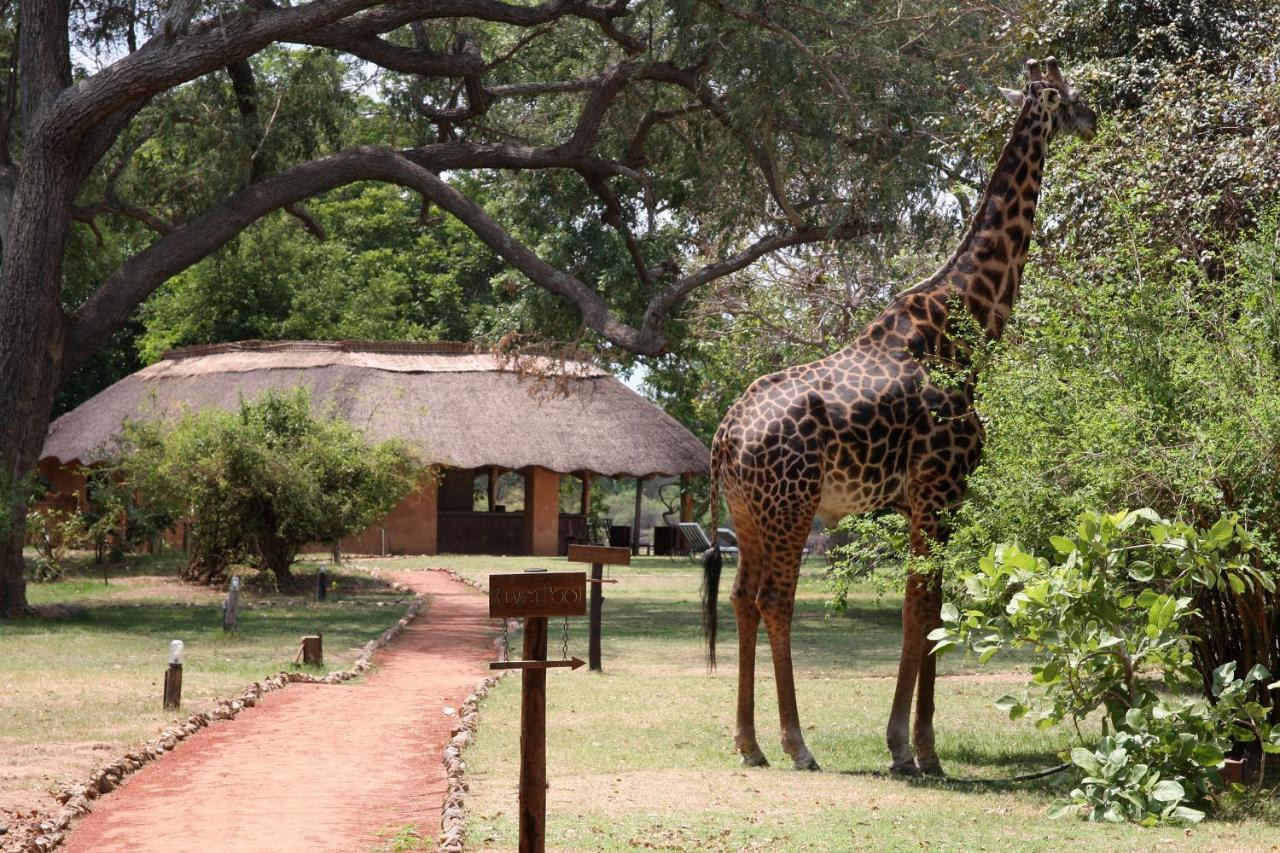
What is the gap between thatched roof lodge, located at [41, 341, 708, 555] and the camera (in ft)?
115

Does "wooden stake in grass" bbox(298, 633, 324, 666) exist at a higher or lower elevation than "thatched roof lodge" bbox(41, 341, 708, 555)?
lower

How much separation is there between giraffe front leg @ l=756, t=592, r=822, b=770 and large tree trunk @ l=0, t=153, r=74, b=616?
12.1 meters

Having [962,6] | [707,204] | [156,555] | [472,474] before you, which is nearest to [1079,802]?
[962,6]

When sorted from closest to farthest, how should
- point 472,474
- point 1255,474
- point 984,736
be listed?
point 1255,474 < point 984,736 < point 472,474

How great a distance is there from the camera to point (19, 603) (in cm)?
1855

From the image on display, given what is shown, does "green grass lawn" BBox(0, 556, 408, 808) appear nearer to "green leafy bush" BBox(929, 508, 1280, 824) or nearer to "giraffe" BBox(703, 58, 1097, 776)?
"giraffe" BBox(703, 58, 1097, 776)

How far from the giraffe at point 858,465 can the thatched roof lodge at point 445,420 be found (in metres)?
24.9

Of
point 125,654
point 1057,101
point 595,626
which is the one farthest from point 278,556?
point 1057,101

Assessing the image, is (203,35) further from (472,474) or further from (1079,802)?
(472,474)

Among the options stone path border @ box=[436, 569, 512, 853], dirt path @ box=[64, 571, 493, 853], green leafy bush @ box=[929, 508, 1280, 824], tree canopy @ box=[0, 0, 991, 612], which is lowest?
dirt path @ box=[64, 571, 493, 853]

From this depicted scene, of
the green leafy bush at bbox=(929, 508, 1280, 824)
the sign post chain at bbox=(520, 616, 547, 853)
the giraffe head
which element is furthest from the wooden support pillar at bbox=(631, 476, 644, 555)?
the sign post chain at bbox=(520, 616, 547, 853)

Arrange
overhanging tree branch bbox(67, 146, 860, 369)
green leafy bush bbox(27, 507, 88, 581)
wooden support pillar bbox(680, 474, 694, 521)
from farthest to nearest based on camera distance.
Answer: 1. wooden support pillar bbox(680, 474, 694, 521)
2. green leafy bush bbox(27, 507, 88, 581)
3. overhanging tree branch bbox(67, 146, 860, 369)

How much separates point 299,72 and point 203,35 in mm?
2669

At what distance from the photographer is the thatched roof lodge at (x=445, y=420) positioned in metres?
35.1
